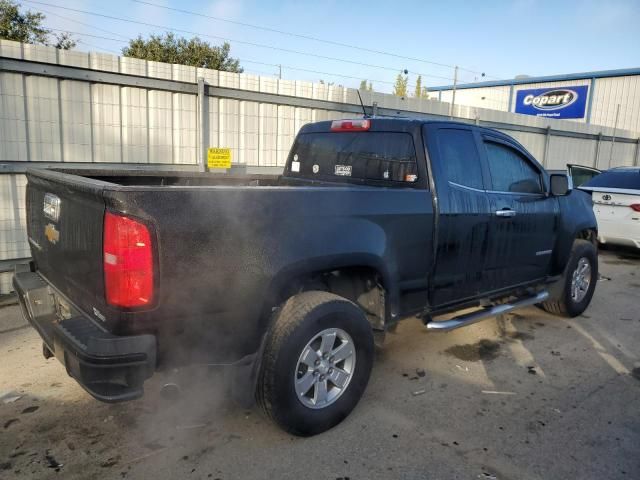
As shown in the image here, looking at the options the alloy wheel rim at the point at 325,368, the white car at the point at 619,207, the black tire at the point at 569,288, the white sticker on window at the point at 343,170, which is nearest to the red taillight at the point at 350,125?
the white sticker on window at the point at 343,170

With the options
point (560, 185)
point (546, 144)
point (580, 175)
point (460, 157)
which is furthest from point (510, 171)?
point (546, 144)

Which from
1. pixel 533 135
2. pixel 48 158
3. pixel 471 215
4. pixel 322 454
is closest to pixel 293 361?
pixel 322 454

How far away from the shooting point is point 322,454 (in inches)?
115

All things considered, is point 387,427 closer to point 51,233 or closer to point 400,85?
point 51,233

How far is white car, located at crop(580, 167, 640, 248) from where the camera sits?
8.30m

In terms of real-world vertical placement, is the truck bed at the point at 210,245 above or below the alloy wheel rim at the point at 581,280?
above

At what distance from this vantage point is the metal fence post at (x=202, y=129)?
693cm

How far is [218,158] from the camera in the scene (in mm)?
7199

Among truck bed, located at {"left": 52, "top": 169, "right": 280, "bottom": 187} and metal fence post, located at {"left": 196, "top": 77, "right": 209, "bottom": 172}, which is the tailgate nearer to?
truck bed, located at {"left": 52, "top": 169, "right": 280, "bottom": 187}

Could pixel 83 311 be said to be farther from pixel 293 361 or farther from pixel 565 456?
pixel 565 456

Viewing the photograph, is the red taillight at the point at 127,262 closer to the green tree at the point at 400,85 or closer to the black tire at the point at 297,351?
the black tire at the point at 297,351

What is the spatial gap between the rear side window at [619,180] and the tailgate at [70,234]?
8.81 m

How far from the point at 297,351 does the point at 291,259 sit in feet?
1.73

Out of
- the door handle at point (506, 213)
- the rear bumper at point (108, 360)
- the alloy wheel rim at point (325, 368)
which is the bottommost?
the alloy wheel rim at point (325, 368)
